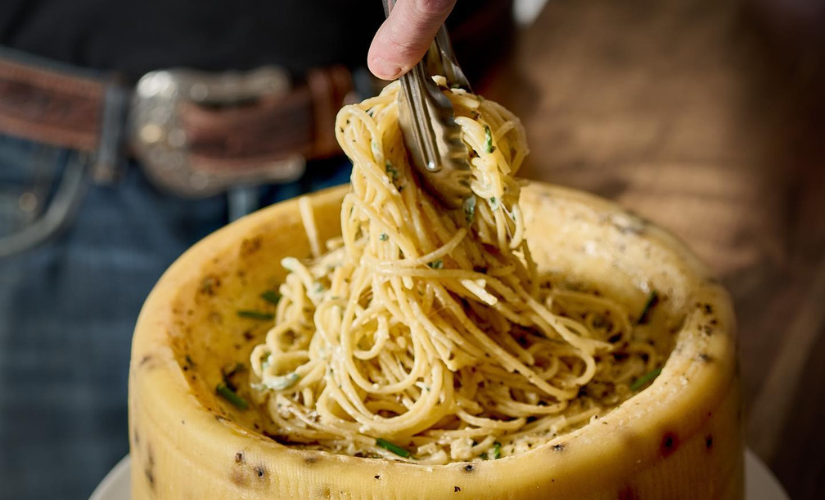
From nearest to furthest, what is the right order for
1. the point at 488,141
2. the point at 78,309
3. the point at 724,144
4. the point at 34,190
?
the point at 488,141 → the point at 34,190 → the point at 78,309 → the point at 724,144

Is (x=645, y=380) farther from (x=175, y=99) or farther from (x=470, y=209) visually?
(x=175, y=99)

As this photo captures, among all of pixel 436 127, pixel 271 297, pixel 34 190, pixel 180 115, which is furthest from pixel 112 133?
pixel 436 127

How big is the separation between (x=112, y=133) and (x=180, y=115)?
0.11 metres

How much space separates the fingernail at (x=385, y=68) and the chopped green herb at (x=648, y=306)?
0.42 meters

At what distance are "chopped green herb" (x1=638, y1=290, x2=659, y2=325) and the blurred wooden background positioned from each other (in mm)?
638

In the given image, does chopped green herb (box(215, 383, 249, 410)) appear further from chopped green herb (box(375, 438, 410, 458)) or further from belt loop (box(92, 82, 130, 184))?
belt loop (box(92, 82, 130, 184))

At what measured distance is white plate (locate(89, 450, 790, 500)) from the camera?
42.6 inches

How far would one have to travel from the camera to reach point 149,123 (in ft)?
4.72

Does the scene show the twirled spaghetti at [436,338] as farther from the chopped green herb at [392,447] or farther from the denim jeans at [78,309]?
the denim jeans at [78,309]

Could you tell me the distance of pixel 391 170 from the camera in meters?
0.88

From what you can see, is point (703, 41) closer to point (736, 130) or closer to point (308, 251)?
point (736, 130)

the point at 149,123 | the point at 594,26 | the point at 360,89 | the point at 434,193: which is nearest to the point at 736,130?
the point at 594,26

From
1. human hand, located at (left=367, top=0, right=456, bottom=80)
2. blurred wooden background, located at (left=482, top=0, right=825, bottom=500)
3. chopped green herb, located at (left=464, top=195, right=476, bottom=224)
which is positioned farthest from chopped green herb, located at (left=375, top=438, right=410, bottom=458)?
blurred wooden background, located at (left=482, top=0, right=825, bottom=500)

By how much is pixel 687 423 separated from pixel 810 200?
180cm
